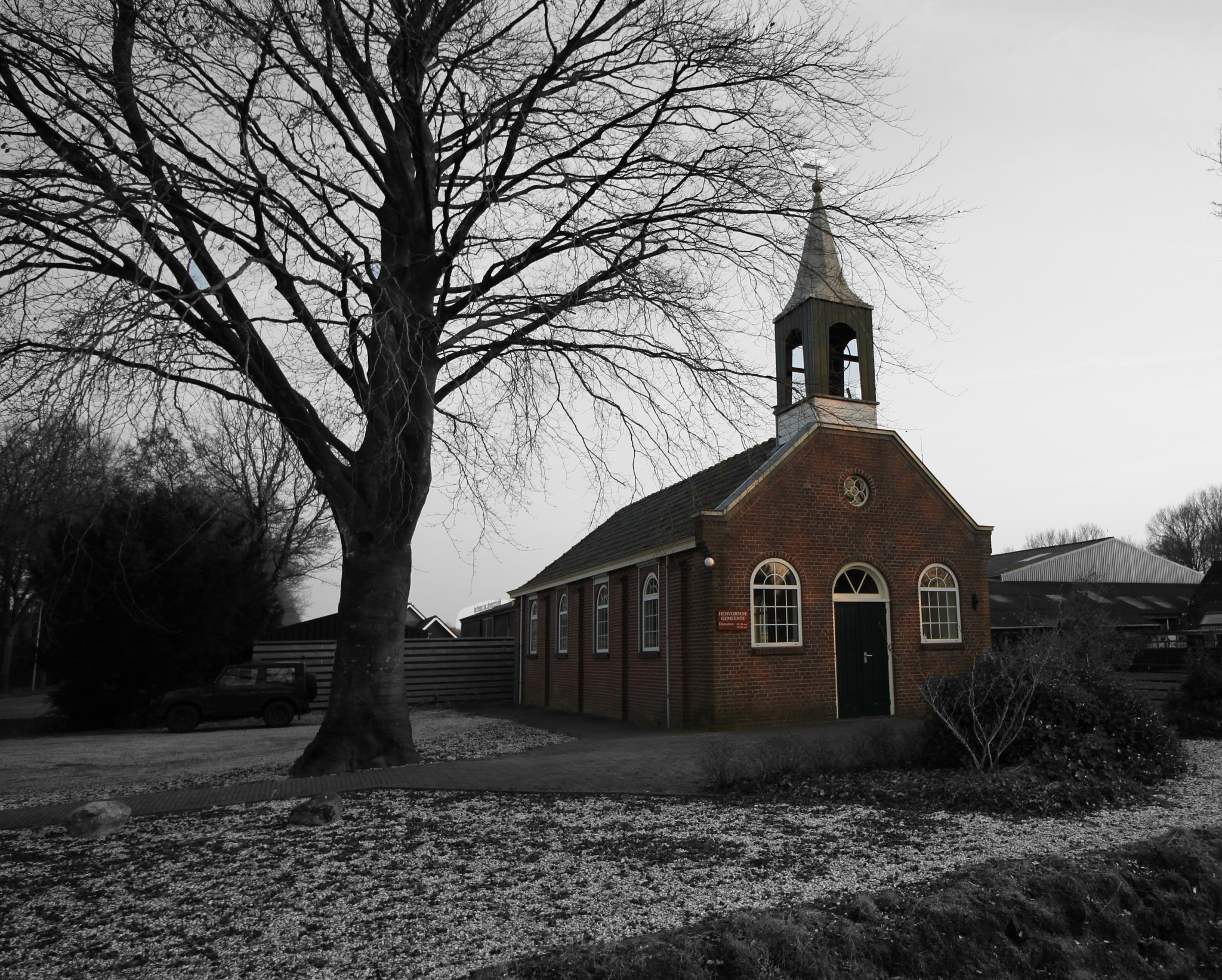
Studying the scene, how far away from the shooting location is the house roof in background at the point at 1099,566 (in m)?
45.9

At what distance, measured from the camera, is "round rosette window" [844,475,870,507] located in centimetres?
1745

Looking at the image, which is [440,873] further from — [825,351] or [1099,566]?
[1099,566]

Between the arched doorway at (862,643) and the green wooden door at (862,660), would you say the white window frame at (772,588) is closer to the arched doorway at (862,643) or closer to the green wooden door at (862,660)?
the arched doorway at (862,643)

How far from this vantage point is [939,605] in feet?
60.4

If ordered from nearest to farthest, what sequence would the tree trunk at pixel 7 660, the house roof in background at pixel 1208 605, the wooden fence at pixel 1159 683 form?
1. the wooden fence at pixel 1159 683
2. the house roof in background at pixel 1208 605
3. the tree trunk at pixel 7 660

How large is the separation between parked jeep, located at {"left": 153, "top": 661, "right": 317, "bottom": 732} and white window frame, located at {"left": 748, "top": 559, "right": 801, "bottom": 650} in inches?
445

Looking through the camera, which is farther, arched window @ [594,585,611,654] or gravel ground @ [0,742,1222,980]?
arched window @ [594,585,611,654]

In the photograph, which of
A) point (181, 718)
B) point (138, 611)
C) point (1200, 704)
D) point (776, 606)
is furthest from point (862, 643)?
point (138, 611)

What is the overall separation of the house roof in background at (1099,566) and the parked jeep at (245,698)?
3620 centimetres

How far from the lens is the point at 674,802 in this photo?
26.8ft

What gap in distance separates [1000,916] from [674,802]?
12.2 feet

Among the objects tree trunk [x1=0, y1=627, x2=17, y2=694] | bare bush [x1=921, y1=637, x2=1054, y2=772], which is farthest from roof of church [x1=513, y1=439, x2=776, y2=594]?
tree trunk [x1=0, y1=627, x2=17, y2=694]

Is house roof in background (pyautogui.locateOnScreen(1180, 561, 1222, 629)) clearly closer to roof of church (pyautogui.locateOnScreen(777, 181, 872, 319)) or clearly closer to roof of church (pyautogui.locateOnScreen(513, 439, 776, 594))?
roof of church (pyautogui.locateOnScreen(513, 439, 776, 594))

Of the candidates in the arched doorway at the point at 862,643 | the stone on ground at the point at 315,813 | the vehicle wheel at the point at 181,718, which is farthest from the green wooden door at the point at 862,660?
the vehicle wheel at the point at 181,718
